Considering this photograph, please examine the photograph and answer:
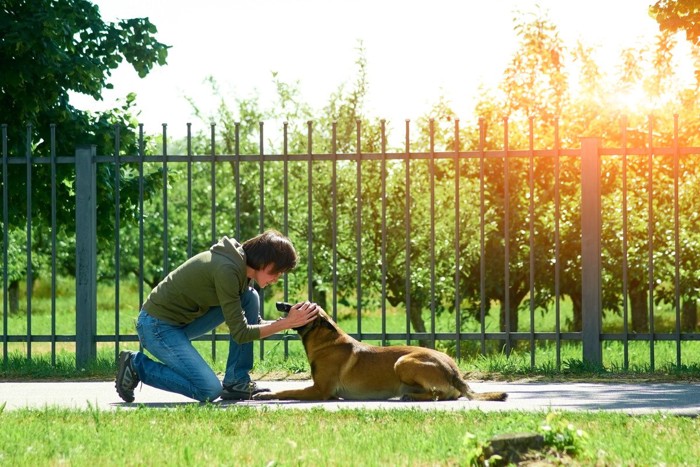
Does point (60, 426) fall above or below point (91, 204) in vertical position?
below

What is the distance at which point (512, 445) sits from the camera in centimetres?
513

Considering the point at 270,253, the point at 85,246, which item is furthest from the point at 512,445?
the point at 85,246

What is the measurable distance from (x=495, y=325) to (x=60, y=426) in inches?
676

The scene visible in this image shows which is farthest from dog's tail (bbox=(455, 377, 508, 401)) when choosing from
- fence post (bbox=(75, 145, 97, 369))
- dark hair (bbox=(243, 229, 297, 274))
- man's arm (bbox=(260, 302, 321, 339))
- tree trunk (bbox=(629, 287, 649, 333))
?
tree trunk (bbox=(629, 287, 649, 333))

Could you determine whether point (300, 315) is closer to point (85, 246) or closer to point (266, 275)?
point (266, 275)

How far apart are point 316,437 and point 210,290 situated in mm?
1946

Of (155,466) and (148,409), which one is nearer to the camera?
(155,466)

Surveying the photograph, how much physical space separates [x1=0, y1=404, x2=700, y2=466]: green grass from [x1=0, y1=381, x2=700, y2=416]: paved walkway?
43 cm

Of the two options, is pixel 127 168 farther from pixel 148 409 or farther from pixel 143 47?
pixel 148 409

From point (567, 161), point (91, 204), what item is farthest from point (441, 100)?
point (91, 204)

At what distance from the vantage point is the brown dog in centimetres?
759

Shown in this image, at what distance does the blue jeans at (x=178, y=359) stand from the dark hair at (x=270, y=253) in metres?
0.55

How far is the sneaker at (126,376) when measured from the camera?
759 cm

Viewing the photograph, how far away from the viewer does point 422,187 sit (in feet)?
53.8
